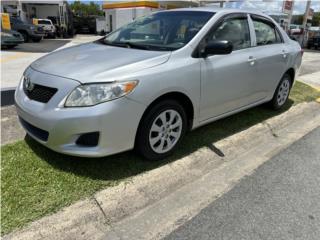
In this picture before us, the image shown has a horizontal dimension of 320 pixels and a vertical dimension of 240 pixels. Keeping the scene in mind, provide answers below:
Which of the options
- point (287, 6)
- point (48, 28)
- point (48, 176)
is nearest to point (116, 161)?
point (48, 176)

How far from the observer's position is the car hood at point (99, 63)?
288 centimetres

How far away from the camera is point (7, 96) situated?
18.6 ft

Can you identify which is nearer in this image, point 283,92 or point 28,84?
point 28,84

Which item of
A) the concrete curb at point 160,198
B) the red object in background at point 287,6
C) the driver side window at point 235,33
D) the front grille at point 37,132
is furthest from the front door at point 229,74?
the red object in background at point 287,6

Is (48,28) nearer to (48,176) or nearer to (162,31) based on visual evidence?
(162,31)

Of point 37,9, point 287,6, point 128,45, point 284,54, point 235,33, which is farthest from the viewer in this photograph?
point 37,9

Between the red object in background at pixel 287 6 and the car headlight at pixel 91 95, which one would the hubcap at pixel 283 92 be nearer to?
the car headlight at pixel 91 95

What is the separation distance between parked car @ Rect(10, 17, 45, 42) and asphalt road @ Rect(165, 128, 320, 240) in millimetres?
20524

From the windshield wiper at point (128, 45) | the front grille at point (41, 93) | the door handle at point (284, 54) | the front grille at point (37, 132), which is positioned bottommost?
the front grille at point (37, 132)

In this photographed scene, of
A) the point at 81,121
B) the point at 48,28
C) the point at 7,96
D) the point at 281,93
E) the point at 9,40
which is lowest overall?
the point at 48,28

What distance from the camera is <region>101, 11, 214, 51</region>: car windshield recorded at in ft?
11.8

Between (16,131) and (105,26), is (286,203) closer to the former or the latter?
(16,131)

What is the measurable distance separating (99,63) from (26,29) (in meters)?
20.1

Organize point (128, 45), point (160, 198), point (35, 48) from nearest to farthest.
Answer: point (160, 198) → point (128, 45) → point (35, 48)
